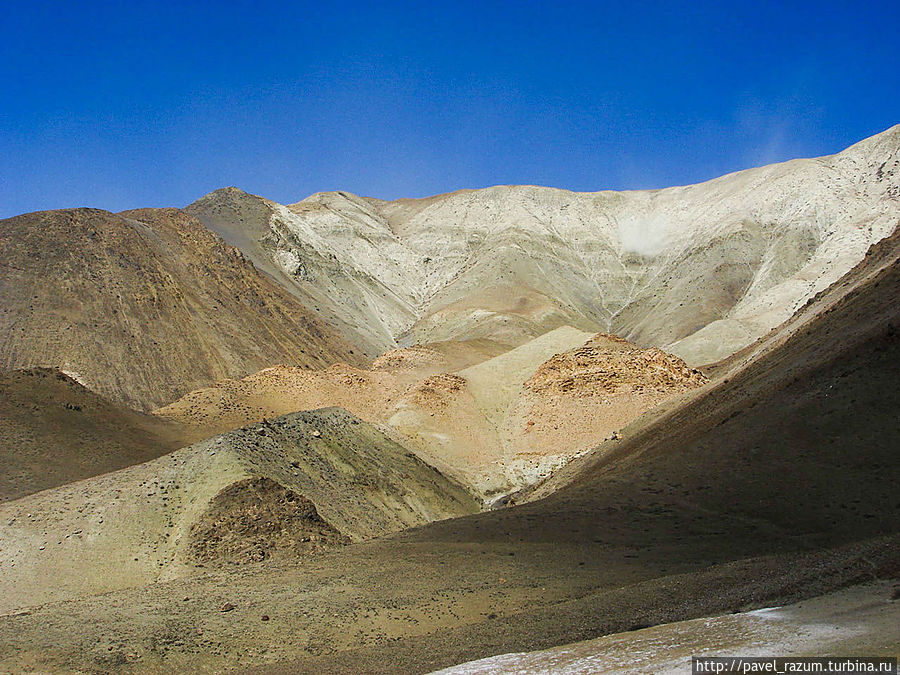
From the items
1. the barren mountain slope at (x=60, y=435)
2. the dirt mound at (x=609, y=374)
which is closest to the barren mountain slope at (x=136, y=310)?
the barren mountain slope at (x=60, y=435)

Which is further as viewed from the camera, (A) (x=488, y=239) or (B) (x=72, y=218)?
(A) (x=488, y=239)

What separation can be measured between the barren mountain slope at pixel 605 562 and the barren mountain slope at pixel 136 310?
36.4 meters

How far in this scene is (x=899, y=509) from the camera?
1573cm

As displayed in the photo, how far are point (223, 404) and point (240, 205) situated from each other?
61509 mm

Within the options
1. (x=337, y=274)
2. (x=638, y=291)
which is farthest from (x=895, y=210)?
(x=337, y=274)

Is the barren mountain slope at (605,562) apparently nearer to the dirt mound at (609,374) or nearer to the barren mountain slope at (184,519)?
the barren mountain slope at (184,519)

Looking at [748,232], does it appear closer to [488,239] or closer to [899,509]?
[488,239]

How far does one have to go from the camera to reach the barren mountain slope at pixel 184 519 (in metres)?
17.8

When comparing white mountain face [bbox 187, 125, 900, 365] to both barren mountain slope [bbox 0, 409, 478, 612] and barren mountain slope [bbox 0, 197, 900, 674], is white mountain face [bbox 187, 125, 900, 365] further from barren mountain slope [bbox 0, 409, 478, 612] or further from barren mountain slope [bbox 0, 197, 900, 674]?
barren mountain slope [bbox 0, 409, 478, 612]

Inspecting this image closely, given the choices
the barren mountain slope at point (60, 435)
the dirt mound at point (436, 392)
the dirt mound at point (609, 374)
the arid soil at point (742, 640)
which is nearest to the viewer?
the arid soil at point (742, 640)

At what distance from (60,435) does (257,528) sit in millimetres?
15979

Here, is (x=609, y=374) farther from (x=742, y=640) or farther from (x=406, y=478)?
(x=742, y=640)

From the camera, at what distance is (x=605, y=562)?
51.1 ft

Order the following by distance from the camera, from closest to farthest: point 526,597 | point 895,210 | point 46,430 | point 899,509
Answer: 1. point 526,597
2. point 899,509
3. point 46,430
4. point 895,210
